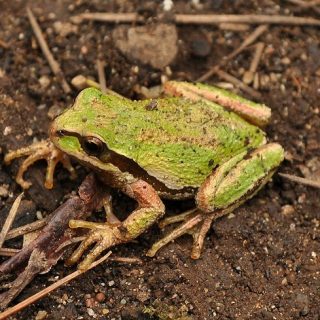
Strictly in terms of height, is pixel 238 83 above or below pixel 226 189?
above

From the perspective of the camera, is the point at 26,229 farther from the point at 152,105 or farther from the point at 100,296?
the point at 152,105

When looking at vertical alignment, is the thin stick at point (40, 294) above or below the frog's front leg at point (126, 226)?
below

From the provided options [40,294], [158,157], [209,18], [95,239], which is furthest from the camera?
[209,18]

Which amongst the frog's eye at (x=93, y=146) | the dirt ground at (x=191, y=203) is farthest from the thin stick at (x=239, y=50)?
the frog's eye at (x=93, y=146)

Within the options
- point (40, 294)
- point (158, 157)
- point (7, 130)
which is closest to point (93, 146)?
point (158, 157)

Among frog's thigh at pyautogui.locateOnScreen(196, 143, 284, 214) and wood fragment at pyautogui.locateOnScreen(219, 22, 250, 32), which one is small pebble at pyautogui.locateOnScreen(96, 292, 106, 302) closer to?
frog's thigh at pyautogui.locateOnScreen(196, 143, 284, 214)

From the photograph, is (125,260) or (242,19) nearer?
(125,260)

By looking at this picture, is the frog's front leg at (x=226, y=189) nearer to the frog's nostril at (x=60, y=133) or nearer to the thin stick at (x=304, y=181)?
the thin stick at (x=304, y=181)
